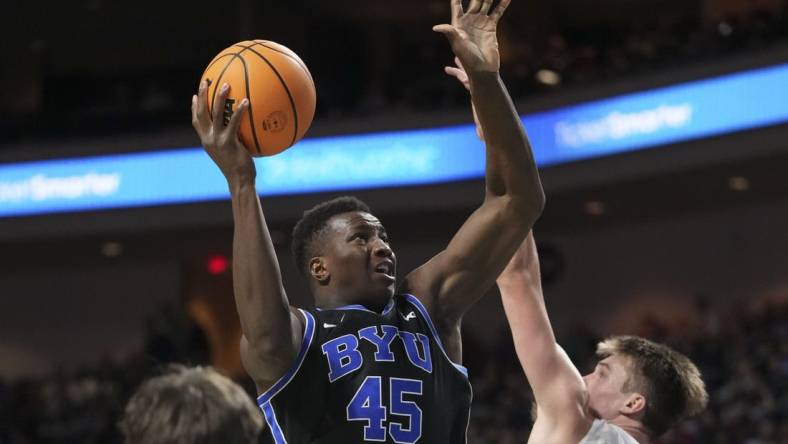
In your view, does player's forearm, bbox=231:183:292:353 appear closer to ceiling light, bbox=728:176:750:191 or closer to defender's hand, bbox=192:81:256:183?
defender's hand, bbox=192:81:256:183

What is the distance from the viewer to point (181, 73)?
61.8ft

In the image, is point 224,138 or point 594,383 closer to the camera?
point 224,138

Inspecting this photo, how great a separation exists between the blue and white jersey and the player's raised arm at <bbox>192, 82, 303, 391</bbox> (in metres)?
0.06

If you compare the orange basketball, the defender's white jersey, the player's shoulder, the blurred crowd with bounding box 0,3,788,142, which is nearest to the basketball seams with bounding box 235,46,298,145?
the orange basketball

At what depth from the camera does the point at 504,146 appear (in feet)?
10.8

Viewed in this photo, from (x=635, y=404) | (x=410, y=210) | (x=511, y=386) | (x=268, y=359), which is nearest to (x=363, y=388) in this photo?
(x=268, y=359)

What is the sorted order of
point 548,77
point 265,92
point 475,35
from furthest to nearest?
point 548,77 < point 475,35 < point 265,92

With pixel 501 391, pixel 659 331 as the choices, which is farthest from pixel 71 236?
pixel 659 331

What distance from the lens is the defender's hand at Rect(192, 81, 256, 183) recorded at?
305 cm

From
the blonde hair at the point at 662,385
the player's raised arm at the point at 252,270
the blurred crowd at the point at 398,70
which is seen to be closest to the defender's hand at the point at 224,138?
the player's raised arm at the point at 252,270

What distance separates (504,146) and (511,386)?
10074 mm

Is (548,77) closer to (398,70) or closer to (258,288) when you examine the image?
(398,70)

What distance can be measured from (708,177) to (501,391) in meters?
3.60

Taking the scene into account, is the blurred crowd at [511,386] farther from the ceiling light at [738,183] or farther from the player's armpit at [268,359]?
the player's armpit at [268,359]
